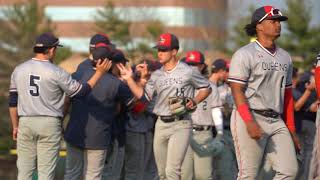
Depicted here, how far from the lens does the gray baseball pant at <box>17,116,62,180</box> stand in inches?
391

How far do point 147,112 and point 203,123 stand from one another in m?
0.93

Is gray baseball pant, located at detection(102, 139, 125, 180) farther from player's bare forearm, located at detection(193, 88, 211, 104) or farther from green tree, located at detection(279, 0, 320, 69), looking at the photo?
green tree, located at detection(279, 0, 320, 69)

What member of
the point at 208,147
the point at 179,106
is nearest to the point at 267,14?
the point at 179,106

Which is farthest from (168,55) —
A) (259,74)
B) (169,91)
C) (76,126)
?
(259,74)

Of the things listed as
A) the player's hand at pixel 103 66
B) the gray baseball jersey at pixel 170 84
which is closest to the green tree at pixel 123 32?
the gray baseball jersey at pixel 170 84

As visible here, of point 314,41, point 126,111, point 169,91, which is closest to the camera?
point 169,91

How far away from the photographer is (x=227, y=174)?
13.0m

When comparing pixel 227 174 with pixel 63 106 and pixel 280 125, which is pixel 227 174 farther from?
pixel 280 125

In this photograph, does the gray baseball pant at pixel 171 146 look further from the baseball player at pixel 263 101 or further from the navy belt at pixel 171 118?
the baseball player at pixel 263 101

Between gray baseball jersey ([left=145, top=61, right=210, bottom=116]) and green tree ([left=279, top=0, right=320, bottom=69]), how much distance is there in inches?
1314

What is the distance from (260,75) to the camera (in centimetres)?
853

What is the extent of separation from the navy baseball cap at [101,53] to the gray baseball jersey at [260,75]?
6.95 ft

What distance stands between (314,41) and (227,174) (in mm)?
32365

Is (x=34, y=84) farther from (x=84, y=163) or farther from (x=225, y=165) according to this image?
(x=225, y=165)
